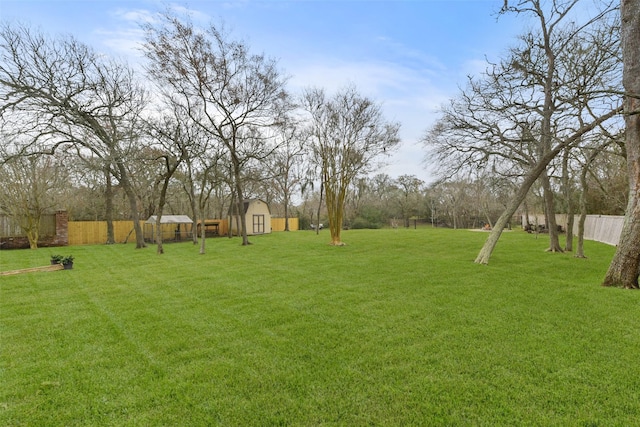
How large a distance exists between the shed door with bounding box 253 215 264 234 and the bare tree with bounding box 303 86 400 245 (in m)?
10.7

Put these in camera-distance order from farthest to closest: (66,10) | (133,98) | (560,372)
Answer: (133,98) < (66,10) < (560,372)

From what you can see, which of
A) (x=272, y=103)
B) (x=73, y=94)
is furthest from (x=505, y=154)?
(x=73, y=94)

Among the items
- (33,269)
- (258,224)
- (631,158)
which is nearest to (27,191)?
(33,269)

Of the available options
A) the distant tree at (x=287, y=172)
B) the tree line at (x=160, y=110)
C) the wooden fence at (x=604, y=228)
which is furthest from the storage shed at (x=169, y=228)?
the wooden fence at (x=604, y=228)

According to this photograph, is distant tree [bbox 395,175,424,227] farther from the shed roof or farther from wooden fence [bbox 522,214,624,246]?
the shed roof

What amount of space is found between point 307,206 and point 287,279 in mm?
31091

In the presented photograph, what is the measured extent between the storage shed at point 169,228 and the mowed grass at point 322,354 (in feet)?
40.2

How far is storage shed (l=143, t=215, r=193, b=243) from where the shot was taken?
1835 centimetres

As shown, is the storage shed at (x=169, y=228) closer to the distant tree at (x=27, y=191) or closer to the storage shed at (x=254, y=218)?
the storage shed at (x=254, y=218)

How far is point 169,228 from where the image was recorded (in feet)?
65.9

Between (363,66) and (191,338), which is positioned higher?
(363,66)

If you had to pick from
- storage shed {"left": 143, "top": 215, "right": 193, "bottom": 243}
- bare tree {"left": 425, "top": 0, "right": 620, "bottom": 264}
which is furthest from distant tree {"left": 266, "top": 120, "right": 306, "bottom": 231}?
bare tree {"left": 425, "top": 0, "right": 620, "bottom": 264}

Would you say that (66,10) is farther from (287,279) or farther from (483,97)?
(483,97)

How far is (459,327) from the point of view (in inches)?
152
